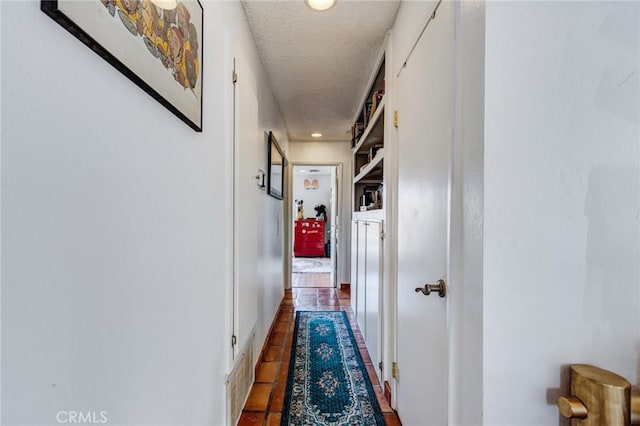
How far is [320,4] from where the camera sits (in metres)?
1.56

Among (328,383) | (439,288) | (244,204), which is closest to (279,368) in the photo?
(328,383)

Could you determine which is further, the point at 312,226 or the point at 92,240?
the point at 312,226

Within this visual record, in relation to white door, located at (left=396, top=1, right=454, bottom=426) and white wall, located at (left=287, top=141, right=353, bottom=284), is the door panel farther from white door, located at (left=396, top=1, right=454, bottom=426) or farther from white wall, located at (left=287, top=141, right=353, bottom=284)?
white wall, located at (left=287, top=141, right=353, bottom=284)

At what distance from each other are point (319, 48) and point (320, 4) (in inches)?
19.0

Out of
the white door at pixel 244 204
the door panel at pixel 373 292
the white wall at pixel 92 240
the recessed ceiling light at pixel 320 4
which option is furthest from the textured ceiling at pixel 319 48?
the door panel at pixel 373 292

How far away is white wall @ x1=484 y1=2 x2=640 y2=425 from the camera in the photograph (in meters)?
0.68

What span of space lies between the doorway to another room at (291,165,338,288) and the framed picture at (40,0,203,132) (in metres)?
4.43

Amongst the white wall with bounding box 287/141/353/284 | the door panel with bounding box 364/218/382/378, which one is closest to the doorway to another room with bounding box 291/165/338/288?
the white wall with bounding box 287/141/353/284

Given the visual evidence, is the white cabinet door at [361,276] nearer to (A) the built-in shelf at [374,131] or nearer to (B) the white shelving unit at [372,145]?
(B) the white shelving unit at [372,145]

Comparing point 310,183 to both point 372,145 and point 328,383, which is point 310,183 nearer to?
point 372,145

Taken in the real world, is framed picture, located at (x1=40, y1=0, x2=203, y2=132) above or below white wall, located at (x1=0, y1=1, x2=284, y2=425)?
above

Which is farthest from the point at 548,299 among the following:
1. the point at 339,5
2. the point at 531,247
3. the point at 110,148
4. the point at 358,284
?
the point at 358,284

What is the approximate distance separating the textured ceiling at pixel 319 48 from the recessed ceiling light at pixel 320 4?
0.16ft

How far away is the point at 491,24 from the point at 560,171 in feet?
1.28
